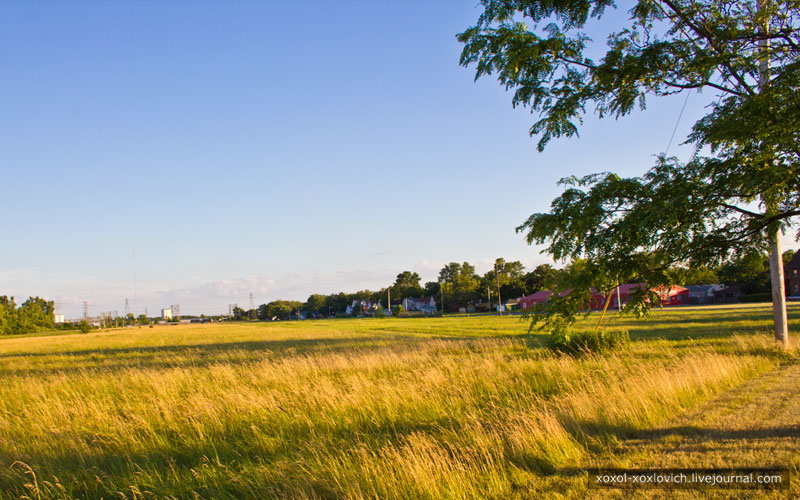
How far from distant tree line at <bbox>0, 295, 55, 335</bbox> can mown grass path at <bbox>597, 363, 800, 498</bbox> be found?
149m

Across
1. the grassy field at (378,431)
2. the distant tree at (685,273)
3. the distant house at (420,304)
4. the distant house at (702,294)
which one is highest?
the distant tree at (685,273)

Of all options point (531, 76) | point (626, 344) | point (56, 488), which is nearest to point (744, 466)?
point (531, 76)

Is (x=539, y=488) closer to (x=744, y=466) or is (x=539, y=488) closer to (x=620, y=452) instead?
(x=620, y=452)

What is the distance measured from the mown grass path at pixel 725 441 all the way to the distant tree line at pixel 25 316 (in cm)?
14880

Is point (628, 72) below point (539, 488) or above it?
above

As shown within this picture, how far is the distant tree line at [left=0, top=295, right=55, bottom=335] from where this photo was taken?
120 meters

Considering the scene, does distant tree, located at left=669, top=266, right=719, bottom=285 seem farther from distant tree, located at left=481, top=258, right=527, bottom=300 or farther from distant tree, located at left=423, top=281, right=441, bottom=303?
distant tree, located at left=423, top=281, right=441, bottom=303

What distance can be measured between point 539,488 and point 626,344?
11518 mm

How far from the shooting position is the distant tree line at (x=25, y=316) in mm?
120188

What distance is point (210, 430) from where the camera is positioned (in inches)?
309

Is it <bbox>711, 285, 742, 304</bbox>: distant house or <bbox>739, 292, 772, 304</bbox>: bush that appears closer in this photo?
<bbox>739, 292, 772, 304</bbox>: bush

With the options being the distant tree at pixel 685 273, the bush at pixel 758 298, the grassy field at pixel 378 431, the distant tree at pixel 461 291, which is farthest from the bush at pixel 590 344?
the distant tree at pixel 461 291

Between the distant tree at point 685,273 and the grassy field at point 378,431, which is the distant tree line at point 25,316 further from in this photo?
the distant tree at point 685,273

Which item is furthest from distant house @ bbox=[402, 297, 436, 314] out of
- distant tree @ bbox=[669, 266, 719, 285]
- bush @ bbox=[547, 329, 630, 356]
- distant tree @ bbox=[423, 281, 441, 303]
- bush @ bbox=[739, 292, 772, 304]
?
distant tree @ bbox=[669, 266, 719, 285]
